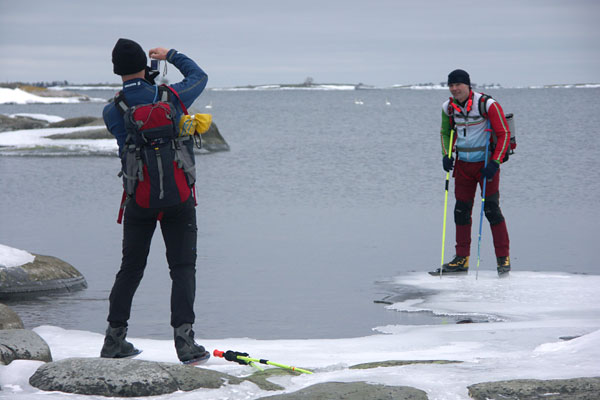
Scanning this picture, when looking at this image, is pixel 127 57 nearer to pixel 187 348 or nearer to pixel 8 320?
pixel 187 348

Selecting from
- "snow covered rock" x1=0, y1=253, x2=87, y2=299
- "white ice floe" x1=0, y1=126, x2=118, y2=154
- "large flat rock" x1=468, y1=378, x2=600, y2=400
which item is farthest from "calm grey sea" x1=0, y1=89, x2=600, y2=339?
"large flat rock" x1=468, y1=378, x2=600, y2=400

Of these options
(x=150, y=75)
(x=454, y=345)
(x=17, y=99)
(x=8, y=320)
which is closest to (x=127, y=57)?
(x=150, y=75)

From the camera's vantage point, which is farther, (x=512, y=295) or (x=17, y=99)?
(x=17, y=99)

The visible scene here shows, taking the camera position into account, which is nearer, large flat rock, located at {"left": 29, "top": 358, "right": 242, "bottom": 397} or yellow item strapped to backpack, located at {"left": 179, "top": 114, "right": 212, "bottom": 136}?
large flat rock, located at {"left": 29, "top": 358, "right": 242, "bottom": 397}

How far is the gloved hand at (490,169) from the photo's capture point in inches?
339

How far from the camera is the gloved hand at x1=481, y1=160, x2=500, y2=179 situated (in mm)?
8609

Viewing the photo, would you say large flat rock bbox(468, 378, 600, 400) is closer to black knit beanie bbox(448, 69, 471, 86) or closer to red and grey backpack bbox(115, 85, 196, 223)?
red and grey backpack bbox(115, 85, 196, 223)

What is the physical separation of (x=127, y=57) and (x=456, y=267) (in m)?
4.97

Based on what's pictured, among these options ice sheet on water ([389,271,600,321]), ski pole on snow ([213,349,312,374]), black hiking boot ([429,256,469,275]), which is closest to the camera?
ski pole on snow ([213,349,312,374])

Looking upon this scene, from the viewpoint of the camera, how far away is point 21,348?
5223 mm

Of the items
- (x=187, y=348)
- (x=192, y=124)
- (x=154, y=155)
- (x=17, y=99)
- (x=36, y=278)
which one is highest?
(x=17, y=99)

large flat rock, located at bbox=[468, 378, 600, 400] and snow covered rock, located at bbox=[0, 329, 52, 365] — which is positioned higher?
large flat rock, located at bbox=[468, 378, 600, 400]

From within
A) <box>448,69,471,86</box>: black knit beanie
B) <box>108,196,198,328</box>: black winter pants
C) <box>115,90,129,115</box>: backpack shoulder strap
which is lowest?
<box>108,196,198,328</box>: black winter pants

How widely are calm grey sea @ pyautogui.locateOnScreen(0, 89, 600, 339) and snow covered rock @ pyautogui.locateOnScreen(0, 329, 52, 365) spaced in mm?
1538
